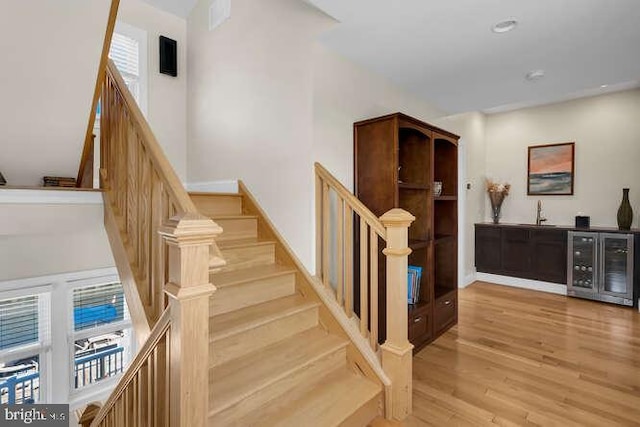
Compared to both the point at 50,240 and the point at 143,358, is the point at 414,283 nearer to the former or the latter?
the point at 143,358

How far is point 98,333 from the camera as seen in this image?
364 centimetres

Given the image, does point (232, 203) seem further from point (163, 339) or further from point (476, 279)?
point (476, 279)

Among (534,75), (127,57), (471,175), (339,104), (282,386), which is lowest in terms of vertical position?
(282,386)

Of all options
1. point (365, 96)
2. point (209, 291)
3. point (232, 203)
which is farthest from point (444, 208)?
point (209, 291)

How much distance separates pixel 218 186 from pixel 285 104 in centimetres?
120

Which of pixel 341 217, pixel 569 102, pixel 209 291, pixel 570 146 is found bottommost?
pixel 209 291

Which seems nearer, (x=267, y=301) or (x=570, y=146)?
(x=267, y=301)

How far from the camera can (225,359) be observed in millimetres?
1717

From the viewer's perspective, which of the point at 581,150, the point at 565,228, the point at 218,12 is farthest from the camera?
the point at 581,150

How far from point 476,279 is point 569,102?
9.50 ft

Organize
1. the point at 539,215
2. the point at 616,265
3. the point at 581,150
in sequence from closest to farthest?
the point at 616,265
the point at 581,150
the point at 539,215

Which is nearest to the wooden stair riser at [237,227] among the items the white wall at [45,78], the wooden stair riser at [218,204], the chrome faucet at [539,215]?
the wooden stair riser at [218,204]

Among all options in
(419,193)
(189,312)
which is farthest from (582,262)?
(189,312)

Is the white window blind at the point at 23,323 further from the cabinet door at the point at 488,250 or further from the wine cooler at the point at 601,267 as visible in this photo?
the wine cooler at the point at 601,267
